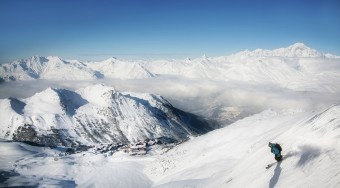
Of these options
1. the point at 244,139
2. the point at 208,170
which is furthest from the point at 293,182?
the point at 244,139

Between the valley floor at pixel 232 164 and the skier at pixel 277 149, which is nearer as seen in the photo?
the valley floor at pixel 232 164

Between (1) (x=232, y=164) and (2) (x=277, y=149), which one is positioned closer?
(2) (x=277, y=149)

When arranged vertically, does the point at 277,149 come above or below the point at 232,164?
above

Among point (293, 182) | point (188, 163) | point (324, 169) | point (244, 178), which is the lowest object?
point (188, 163)

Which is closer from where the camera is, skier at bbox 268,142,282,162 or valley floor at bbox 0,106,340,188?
valley floor at bbox 0,106,340,188

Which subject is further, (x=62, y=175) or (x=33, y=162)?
(x=33, y=162)

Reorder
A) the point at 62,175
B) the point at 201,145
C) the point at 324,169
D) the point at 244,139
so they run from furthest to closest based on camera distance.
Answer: the point at 62,175 < the point at 201,145 < the point at 244,139 < the point at 324,169

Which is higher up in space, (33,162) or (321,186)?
(321,186)

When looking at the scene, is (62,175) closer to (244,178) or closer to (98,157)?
(98,157)
